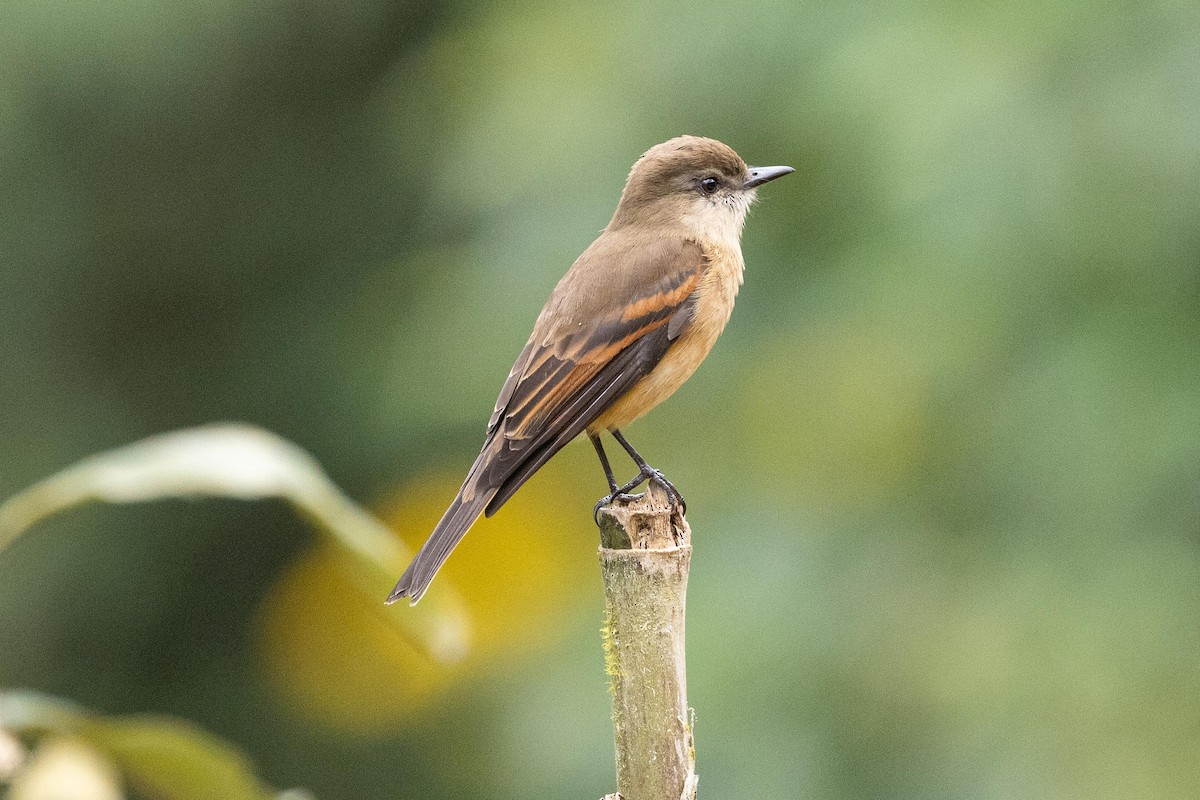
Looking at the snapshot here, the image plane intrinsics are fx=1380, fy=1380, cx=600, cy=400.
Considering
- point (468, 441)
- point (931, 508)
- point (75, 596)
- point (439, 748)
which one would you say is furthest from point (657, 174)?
point (75, 596)

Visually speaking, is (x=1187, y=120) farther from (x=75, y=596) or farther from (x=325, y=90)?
(x=75, y=596)

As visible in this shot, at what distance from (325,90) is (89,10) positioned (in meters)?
1.65

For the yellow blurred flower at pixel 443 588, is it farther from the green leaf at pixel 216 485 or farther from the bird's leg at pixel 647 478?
the green leaf at pixel 216 485

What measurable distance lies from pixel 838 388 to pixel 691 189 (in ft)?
3.35

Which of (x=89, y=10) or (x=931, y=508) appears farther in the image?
(x=89, y=10)

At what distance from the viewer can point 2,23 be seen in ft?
19.2

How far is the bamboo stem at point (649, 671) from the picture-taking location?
2662mm

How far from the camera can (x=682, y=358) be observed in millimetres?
4434

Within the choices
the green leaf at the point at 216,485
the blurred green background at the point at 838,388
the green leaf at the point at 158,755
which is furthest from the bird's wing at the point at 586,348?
the green leaf at the point at 158,755

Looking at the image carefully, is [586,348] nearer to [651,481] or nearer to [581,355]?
[581,355]

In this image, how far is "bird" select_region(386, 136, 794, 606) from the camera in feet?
13.5

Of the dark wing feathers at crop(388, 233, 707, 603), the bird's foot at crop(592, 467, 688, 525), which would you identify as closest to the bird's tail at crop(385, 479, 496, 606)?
the dark wing feathers at crop(388, 233, 707, 603)

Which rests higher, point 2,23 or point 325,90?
point 325,90

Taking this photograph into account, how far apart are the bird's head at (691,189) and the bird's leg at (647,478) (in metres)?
0.86
